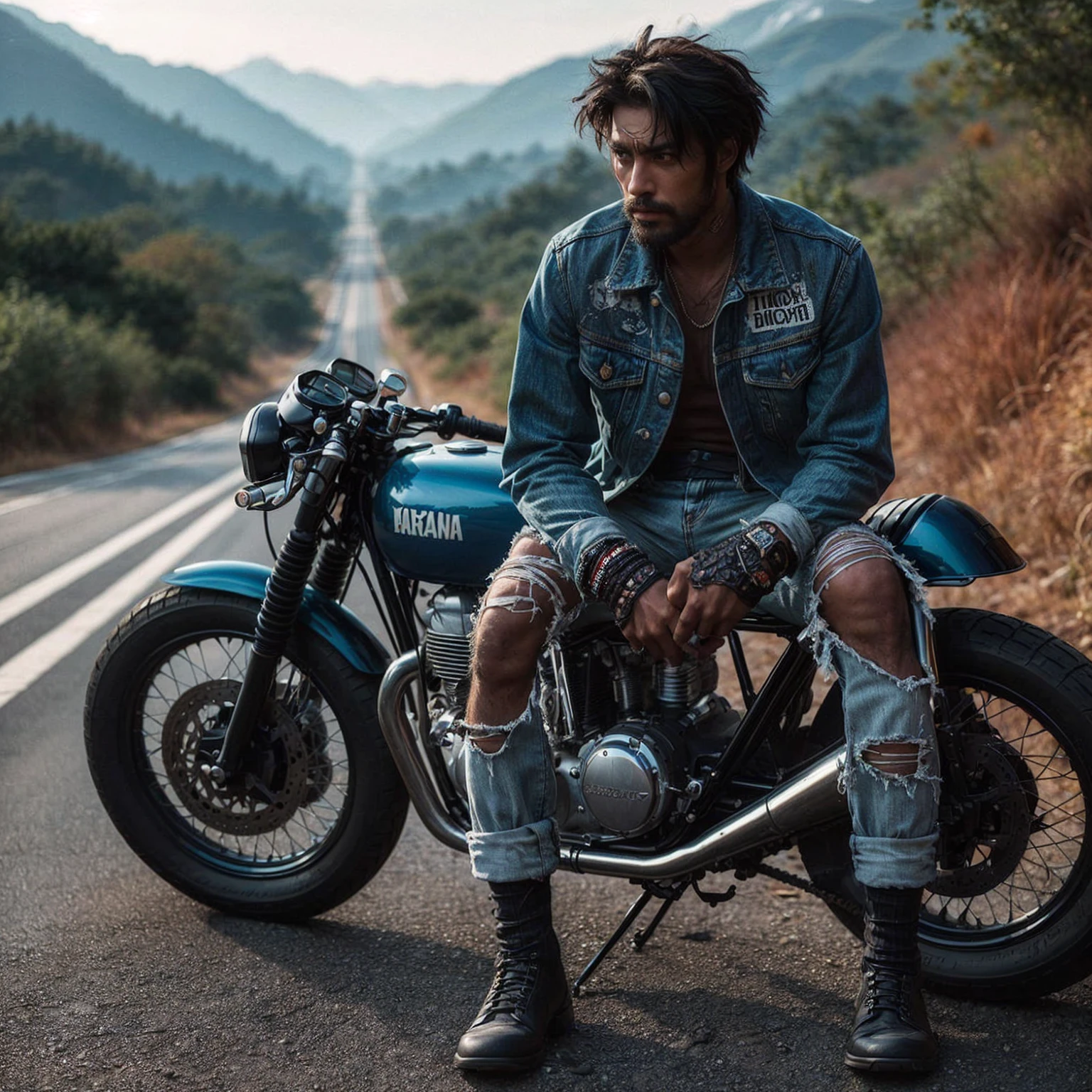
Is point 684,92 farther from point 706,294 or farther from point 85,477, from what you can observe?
point 85,477

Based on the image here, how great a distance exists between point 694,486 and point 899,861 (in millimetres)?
854

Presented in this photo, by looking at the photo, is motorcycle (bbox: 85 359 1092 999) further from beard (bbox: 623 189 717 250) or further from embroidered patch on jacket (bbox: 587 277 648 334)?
beard (bbox: 623 189 717 250)

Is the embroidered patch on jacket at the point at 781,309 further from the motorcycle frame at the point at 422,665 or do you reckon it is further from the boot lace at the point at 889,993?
the boot lace at the point at 889,993

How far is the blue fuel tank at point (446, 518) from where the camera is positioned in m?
2.90

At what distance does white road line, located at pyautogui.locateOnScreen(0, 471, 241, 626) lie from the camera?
739 centimetres

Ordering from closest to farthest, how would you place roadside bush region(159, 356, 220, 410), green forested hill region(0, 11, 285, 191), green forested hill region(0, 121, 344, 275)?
green forested hill region(0, 11, 285, 191), roadside bush region(159, 356, 220, 410), green forested hill region(0, 121, 344, 275)

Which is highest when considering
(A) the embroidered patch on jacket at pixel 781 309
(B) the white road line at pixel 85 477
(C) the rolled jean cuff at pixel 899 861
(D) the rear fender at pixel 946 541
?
(A) the embroidered patch on jacket at pixel 781 309

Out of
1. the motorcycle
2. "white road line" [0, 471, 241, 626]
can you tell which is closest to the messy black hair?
the motorcycle

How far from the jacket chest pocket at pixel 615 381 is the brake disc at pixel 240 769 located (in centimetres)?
113

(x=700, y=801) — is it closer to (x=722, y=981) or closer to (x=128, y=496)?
(x=722, y=981)

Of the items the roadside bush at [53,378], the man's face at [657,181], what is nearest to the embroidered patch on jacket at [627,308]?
the man's face at [657,181]

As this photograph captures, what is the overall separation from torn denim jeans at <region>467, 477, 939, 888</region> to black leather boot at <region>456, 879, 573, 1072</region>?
0.07 metres

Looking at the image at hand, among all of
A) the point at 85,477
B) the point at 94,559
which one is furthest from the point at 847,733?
the point at 85,477

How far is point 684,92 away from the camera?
2.58 metres
